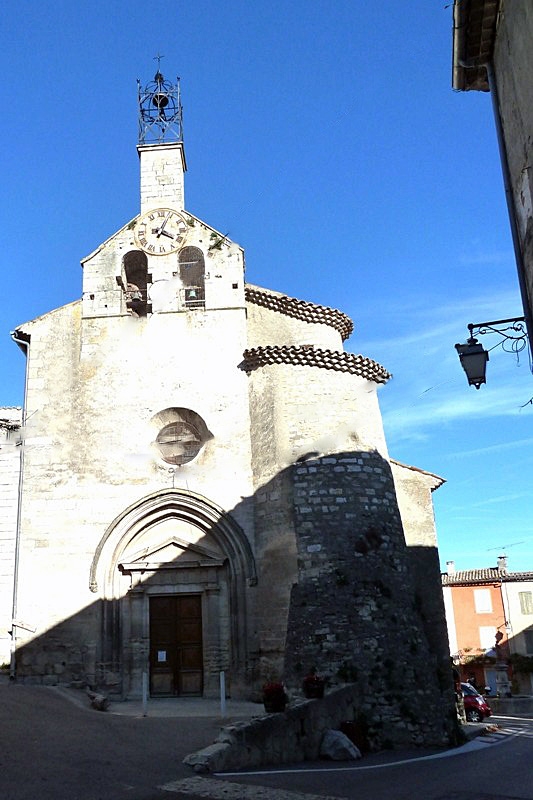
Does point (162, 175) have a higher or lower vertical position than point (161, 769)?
higher

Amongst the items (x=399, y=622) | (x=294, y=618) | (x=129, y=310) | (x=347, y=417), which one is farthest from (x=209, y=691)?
(x=129, y=310)

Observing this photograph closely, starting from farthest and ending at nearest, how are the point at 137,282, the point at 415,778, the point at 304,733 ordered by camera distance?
the point at 137,282
the point at 304,733
the point at 415,778

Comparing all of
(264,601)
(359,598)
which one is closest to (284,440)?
(264,601)

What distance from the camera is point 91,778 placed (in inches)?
297

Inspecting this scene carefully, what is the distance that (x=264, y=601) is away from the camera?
1455cm

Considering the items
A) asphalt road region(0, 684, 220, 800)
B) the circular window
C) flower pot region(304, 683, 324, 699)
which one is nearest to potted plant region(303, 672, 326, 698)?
flower pot region(304, 683, 324, 699)

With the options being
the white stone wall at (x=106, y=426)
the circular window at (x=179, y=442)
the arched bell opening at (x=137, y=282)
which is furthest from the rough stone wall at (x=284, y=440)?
the arched bell opening at (x=137, y=282)

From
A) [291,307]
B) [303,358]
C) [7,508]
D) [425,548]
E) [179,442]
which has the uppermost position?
[291,307]

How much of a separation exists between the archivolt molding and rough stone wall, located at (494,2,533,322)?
9412mm

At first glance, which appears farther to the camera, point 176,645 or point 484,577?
point 484,577

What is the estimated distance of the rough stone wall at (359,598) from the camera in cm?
1335

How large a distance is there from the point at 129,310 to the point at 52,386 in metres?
2.74

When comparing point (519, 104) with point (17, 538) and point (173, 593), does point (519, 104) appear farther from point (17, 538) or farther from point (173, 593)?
point (17, 538)

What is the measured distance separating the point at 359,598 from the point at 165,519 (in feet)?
14.6
